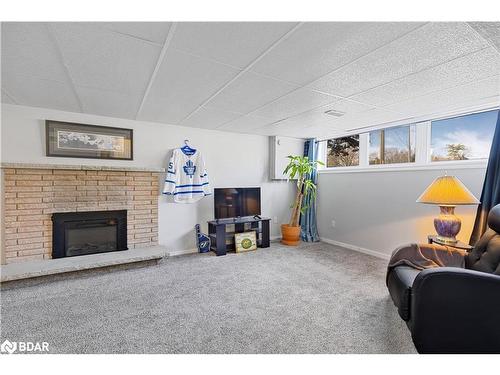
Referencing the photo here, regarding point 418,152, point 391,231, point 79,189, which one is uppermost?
point 418,152

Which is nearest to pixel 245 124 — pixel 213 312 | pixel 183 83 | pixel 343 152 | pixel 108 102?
pixel 183 83

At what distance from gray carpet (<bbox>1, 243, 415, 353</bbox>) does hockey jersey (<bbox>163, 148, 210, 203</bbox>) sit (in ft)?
3.64

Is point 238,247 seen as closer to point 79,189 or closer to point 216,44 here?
point 79,189

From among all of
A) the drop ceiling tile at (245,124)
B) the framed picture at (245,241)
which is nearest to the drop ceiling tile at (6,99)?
the drop ceiling tile at (245,124)

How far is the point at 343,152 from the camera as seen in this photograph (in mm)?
4598

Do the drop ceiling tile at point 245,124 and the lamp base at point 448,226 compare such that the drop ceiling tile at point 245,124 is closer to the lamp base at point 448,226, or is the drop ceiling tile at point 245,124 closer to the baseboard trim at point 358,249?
the lamp base at point 448,226

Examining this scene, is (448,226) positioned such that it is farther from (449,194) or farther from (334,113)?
(334,113)

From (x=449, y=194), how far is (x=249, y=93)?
88.8 inches

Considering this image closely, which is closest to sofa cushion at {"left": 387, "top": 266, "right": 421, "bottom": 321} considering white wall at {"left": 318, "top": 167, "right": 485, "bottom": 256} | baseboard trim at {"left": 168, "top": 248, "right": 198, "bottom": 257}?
white wall at {"left": 318, "top": 167, "right": 485, "bottom": 256}

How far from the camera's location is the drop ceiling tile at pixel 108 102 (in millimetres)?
2449
